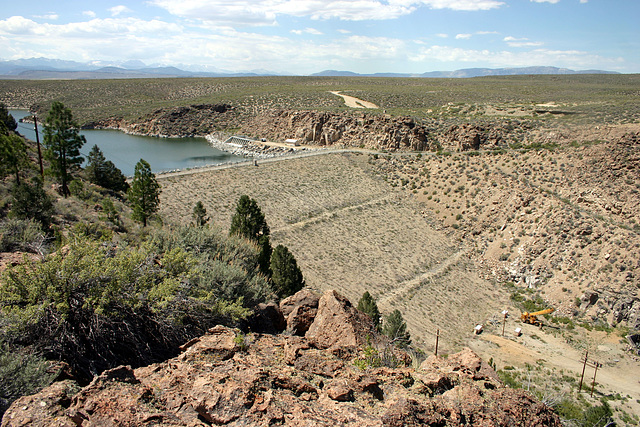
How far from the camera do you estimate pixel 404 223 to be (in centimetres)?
3297

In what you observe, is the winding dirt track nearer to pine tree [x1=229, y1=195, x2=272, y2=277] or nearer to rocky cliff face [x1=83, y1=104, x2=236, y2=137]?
rocky cliff face [x1=83, y1=104, x2=236, y2=137]

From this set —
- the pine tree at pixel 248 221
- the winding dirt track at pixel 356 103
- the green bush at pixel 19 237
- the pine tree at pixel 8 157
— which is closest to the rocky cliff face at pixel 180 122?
the winding dirt track at pixel 356 103

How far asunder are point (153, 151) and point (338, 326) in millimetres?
56893

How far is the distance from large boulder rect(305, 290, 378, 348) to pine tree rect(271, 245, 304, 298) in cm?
688

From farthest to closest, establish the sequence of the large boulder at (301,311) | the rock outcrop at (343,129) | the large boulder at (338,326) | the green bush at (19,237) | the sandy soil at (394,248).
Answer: the rock outcrop at (343,129), the sandy soil at (394,248), the green bush at (19,237), the large boulder at (301,311), the large boulder at (338,326)

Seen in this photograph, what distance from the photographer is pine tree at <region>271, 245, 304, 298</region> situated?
1569 cm

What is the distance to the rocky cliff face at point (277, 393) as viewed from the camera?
426 centimetres

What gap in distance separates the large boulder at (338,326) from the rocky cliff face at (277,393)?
1138 mm

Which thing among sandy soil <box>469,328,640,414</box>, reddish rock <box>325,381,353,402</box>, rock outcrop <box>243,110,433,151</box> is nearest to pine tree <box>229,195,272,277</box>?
sandy soil <box>469,328,640,414</box>

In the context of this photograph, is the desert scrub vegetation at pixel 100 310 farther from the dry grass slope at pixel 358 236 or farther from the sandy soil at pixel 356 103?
the sandy soil at pixel 356 103

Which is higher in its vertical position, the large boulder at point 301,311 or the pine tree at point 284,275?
the large boulder at point 301,311

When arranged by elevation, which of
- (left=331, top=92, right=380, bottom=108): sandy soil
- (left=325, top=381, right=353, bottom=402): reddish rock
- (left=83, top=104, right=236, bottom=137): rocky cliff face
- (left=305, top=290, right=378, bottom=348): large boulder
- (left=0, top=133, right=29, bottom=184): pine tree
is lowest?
(left=305, top=290, right=378, bottom=348): large boulder

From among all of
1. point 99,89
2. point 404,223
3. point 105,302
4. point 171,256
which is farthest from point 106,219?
point 99,89

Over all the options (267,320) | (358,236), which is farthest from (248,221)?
(358,236)
